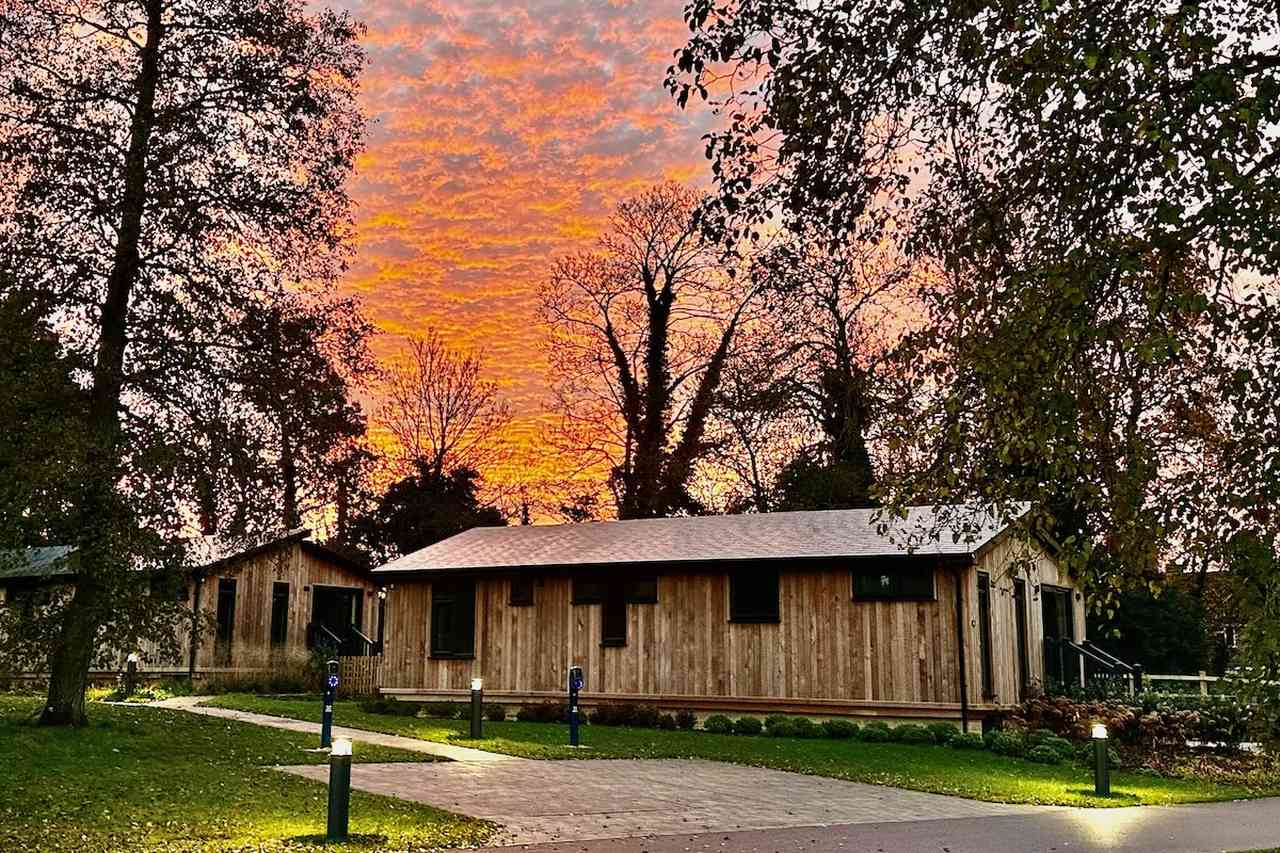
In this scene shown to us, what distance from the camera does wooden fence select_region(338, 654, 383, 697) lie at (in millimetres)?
28391

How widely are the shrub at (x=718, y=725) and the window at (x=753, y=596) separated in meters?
2.03

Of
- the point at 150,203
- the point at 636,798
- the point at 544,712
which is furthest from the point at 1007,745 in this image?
the point at 150,203

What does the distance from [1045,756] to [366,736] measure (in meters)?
10.8

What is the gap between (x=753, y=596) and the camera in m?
23.8

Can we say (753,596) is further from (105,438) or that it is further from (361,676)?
(105,438)

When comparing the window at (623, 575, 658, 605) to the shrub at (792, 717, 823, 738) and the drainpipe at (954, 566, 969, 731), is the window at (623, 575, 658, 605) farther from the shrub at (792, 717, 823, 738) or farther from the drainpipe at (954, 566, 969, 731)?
the drainpipe at (954, 566, 969, 731)

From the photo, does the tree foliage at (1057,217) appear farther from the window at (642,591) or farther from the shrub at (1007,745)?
the window at (642,591)

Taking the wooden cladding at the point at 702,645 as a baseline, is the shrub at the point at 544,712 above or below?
below

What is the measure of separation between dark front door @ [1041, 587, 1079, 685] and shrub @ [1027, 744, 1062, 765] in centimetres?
603

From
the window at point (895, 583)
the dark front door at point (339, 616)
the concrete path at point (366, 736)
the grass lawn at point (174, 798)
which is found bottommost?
the concrete path at point (366, 736)

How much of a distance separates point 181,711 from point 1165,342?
734 inches

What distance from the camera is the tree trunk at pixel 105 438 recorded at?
14.9 m

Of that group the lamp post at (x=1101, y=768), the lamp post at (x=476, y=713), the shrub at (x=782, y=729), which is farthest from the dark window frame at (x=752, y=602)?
the lamp post at (x=1101, y=768)

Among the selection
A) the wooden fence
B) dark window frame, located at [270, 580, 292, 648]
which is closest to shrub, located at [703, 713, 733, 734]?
the wooden fence
